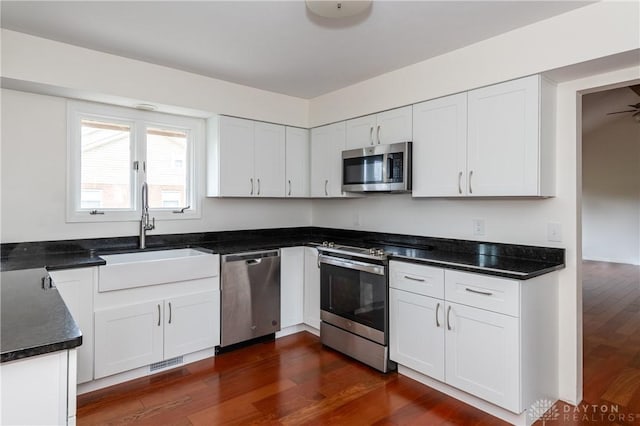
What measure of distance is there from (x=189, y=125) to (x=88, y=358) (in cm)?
212

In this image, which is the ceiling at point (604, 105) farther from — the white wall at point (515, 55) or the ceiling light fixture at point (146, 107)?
the ceiling light fixture at point (146, 107)

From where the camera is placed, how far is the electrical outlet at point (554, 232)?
2406 millimetres

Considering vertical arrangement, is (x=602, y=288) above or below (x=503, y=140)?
below

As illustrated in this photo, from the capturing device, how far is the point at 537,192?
7.40 ft

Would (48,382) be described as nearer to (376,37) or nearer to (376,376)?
(376,376)

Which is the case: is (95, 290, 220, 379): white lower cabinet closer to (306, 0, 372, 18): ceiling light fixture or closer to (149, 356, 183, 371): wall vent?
(149, 356, 183, 371): wall vent

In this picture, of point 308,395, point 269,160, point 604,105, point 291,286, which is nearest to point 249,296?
point 291,286

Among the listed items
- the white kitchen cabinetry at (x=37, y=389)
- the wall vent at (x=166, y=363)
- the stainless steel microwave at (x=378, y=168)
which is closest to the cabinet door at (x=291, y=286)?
the stainless steel microwave at (x=378, y=168)

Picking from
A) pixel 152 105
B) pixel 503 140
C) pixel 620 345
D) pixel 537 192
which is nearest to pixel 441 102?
pixel 503 140

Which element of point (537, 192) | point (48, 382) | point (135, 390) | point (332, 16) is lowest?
point (135, 390)

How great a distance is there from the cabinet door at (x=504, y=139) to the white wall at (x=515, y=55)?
10 centimetres

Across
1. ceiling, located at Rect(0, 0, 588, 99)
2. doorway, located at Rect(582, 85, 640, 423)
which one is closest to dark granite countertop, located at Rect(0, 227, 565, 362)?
doorway, located at Rect(582, 85, 640, 423)

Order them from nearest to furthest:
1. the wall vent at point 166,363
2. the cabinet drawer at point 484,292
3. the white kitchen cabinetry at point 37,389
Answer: the white kitchen cabinetry at point 37,389 < the cabinet drawer at point 484,292 < the wall vent at point 166,363

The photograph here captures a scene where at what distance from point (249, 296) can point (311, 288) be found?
613mm
